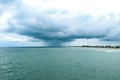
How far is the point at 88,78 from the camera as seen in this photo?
32.3 m

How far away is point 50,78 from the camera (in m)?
32.2

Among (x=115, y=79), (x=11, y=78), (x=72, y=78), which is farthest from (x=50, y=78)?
(x=115, y=79)

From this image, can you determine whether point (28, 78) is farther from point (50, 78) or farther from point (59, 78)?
point (59, 78)

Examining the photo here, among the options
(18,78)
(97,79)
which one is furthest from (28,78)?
(97,79)

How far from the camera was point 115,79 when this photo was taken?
31.4 meters

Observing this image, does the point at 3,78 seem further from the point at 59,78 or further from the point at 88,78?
the point at 88,78

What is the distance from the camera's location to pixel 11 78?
32500 millimetres

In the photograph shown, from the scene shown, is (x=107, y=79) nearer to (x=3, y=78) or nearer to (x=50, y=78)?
(x=50, y=78)

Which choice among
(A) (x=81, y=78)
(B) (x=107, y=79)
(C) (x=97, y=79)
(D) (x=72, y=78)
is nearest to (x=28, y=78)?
(D) (x=72, y=78)

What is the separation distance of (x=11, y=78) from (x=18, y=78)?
173 cm

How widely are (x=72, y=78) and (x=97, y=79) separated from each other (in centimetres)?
586

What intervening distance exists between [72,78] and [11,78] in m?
14.8

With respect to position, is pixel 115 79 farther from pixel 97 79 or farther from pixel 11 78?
pixel 11 78

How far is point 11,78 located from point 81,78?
16967 millimetres
